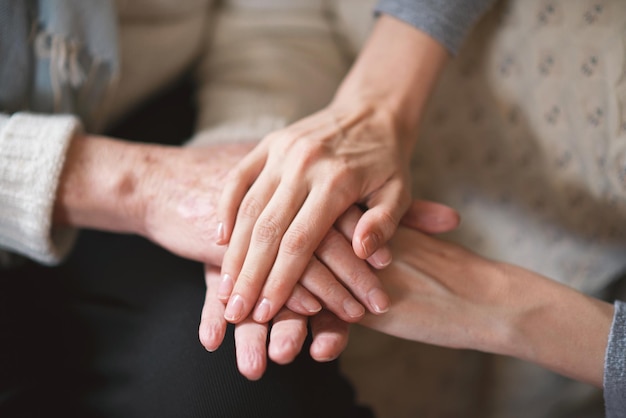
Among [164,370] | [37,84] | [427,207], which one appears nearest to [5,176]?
[37,84]

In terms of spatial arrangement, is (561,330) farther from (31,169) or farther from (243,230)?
(31,169)

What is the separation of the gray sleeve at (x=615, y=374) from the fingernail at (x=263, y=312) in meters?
0.43

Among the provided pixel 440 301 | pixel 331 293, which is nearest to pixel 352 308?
pixel 331 293

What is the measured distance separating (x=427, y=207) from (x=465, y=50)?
37 cm

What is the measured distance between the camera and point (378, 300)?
0.64 metres

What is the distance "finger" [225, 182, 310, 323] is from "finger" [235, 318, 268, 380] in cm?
1

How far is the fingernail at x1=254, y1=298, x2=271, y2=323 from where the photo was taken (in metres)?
0.61

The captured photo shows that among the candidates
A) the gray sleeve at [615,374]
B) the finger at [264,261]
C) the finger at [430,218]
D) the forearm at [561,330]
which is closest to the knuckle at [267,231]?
the finger at [264,261]

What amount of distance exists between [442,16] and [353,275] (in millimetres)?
468

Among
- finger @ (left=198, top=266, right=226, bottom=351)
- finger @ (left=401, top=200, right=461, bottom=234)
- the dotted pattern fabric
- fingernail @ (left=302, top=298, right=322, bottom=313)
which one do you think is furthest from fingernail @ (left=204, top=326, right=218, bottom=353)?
the dotted pattern fabric

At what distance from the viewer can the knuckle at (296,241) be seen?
622 mm

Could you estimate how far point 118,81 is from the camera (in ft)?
2.99

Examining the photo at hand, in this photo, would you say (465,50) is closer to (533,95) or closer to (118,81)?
(533,95)

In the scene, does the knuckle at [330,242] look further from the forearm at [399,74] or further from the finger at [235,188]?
the forearm at [399,74]
